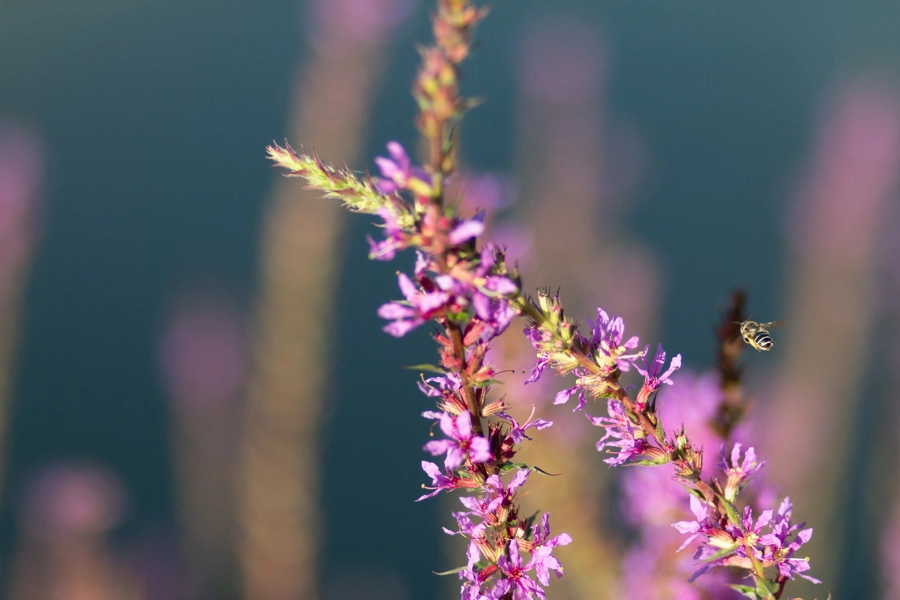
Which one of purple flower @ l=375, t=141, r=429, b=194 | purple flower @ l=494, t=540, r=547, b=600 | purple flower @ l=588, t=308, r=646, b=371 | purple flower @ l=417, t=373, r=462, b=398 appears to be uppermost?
purple flower @ l=375, t=141, r=429, b=194

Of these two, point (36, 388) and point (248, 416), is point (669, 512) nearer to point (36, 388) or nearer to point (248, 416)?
point (248, 416)

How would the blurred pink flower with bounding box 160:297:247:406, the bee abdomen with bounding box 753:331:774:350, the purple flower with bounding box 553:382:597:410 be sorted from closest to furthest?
the purple flower with bounding box 553:382:597:410
the bee abdomen with bounding box 753:331:774:350
the blurred pink flower with bounding box 160:297:247:406

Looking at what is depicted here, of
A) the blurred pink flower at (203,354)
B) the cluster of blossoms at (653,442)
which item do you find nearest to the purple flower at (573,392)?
the cluster of blossoms at (653,442)

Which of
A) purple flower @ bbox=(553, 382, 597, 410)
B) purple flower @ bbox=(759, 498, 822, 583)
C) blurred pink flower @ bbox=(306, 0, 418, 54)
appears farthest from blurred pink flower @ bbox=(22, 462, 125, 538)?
purple flower @ bbox=(759, 498, 822, 583)

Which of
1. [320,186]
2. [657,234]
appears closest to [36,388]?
[657,234]

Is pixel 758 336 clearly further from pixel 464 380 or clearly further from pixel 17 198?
pixel 17 198

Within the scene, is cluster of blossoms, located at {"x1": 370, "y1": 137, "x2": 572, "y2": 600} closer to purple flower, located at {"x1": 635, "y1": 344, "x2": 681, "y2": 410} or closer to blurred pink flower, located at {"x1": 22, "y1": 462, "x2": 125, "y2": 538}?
purple flower, located at {"x1": 635, "y1": 344, "x2": 681, "y2": 410}

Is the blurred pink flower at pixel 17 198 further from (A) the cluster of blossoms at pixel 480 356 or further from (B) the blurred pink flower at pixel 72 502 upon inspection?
Result: (A) the cluster of blossoms at pixel 480 356
